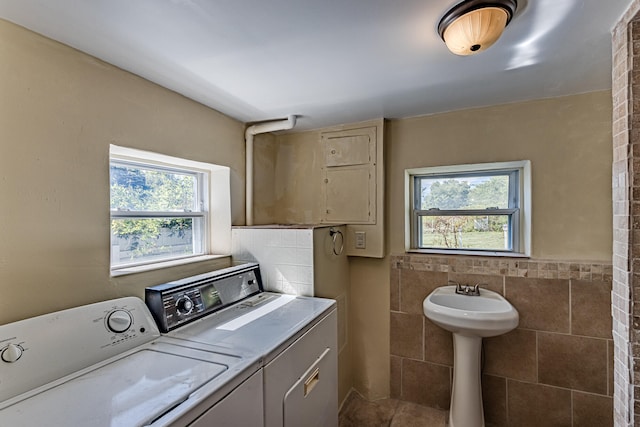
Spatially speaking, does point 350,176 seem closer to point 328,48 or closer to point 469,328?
point 328,48

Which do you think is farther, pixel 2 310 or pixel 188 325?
pixel 188 325

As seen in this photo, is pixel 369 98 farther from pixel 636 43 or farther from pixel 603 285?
pixel 603 285

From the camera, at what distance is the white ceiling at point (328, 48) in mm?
1011

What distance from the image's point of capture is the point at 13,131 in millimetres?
1060

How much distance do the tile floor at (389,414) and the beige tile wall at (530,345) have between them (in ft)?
0.22

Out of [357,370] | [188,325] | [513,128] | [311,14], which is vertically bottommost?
[357,370]

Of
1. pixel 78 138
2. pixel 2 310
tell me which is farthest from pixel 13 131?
pixel 2 310

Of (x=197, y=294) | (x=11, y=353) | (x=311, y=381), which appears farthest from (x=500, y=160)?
(x=11, y=353)

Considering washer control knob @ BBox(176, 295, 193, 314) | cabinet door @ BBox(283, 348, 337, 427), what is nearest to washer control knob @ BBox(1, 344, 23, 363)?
washer control knob @ BBox(176, 295, 193, 314)

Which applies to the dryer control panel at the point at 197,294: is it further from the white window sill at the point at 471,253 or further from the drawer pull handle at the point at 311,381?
the white window sill at the point at 471,253


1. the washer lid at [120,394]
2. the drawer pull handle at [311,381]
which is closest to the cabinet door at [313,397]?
the drawer pull handle at [311,381]

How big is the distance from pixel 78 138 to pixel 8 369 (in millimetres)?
887

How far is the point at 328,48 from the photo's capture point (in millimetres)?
1256

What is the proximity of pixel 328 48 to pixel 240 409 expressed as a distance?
4.76 feet
